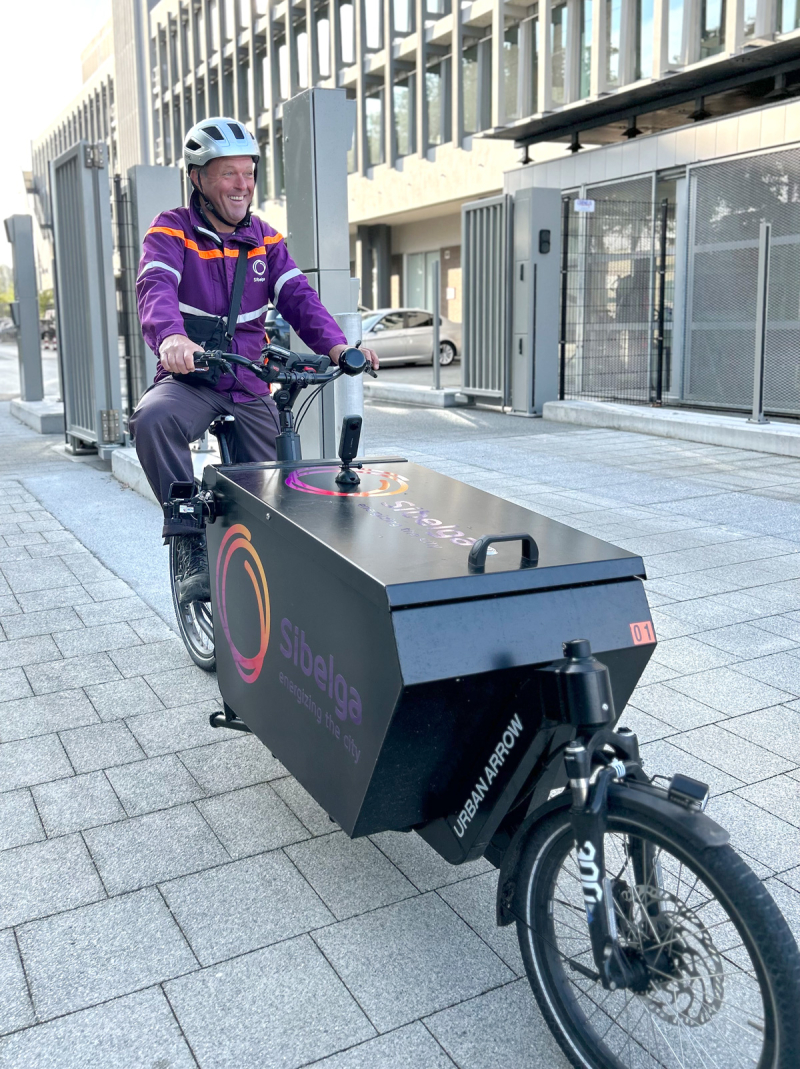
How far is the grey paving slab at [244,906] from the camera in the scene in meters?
2.29

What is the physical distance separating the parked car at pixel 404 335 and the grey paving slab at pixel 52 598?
18227 mm

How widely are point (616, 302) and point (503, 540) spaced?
11.5 metres

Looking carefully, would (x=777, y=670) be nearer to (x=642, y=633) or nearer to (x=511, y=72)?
(x=642, y=633)

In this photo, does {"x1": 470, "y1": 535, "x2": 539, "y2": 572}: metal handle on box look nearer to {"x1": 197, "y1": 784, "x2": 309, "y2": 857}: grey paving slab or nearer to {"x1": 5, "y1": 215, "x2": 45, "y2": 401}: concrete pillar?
{"x1": 197, "y1": 784, "x2": 309, "y2": 857}: grey paving slab

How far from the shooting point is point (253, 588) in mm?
2609

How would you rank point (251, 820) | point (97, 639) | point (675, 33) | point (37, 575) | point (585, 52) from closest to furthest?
point (251, 820) < point (97, 639) < point (37, 575) < point (675, 33) < point (585, 52)

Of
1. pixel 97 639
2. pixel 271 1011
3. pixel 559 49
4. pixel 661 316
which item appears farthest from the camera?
pixel 559 49

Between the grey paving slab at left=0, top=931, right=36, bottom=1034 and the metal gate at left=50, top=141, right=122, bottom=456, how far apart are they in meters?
7.27

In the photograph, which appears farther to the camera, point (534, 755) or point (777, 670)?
point (777, 670)

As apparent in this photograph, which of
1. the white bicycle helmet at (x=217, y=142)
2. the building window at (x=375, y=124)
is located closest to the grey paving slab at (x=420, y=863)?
the white bicycle helmet at (x=217, y=142)

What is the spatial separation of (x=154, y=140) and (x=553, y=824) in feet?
165

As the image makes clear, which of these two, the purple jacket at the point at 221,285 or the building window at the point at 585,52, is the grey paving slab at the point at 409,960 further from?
the building window at the point at 585,52

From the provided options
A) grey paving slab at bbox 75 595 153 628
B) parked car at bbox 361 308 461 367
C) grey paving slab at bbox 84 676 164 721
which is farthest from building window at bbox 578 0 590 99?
grey paving slab at bbox 84 676 164 721

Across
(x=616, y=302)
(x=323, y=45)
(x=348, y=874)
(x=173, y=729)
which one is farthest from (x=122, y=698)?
(x=323, y=45)
